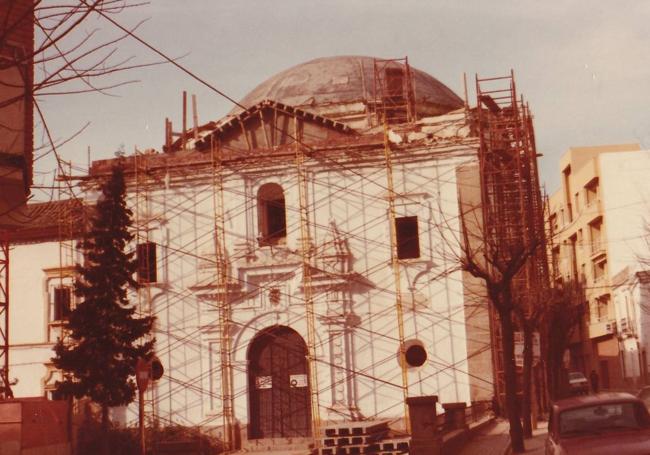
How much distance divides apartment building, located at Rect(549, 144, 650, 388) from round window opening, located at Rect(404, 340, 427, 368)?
58.5ft

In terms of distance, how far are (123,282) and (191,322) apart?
4113 mm

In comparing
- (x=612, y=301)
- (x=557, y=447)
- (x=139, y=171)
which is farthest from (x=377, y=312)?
(x=612, y=301)

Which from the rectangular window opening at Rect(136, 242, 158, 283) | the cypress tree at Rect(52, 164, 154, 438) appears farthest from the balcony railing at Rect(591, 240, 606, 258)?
the cypress tree at Rect(52, 164, 154, 438)

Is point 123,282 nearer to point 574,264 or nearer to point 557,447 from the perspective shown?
point 557,447

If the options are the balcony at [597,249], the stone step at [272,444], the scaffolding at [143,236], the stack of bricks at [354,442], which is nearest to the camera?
the stack of bricks at [354,442]

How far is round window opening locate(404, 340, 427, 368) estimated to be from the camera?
31.5 metres

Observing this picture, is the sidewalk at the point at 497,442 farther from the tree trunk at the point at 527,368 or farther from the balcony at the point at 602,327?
the balcony at the point at 602,327

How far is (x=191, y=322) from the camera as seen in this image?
33.1 metres

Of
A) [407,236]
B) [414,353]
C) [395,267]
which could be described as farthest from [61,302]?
[414,353]

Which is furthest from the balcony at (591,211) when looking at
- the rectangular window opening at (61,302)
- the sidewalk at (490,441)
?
the rectangular window opening at (61,302)

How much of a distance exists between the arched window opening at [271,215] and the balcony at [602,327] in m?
25.4

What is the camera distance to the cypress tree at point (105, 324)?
2838 centimetres

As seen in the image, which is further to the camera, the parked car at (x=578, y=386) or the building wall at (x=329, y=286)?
the parked car at (x=578, y=386)

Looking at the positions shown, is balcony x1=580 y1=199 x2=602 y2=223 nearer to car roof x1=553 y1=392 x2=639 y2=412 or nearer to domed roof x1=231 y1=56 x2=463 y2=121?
domed roof x1=231 y1=56 x2=463 y2=121
